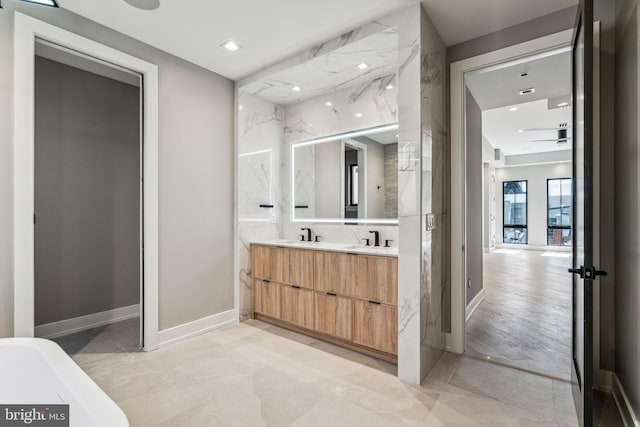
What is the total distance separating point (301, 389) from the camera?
227 centimetres

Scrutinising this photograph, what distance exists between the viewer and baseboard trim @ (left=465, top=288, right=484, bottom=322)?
3.72m

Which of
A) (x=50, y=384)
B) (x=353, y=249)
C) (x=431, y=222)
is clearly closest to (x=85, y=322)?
(x=50, y=384)

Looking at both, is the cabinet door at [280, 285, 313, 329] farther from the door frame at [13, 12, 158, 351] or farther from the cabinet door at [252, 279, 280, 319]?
the door frame at [13, 12, 158, 351]

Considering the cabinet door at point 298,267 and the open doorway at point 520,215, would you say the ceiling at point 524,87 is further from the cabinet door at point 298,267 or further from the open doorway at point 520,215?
the cabinet door at point 298,267

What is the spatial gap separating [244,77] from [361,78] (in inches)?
51.1

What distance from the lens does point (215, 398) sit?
215 centimetres

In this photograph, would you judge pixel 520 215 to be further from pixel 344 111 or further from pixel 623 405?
pixel 623 405

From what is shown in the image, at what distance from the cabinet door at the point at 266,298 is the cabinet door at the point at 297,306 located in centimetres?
9

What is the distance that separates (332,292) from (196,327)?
1464 mm

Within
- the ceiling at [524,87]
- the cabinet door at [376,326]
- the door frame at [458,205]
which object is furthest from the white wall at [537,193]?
the cabinet door at [376,326]

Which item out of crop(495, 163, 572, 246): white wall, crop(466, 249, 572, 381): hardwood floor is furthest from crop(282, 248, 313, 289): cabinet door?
crop(495, 163, 572, 246): white wall

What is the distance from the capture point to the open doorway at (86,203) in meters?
3.21

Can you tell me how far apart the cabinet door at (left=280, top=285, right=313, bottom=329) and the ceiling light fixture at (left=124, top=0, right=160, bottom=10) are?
8.67ft

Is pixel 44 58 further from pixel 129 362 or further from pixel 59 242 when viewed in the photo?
A: pixel 129 362
